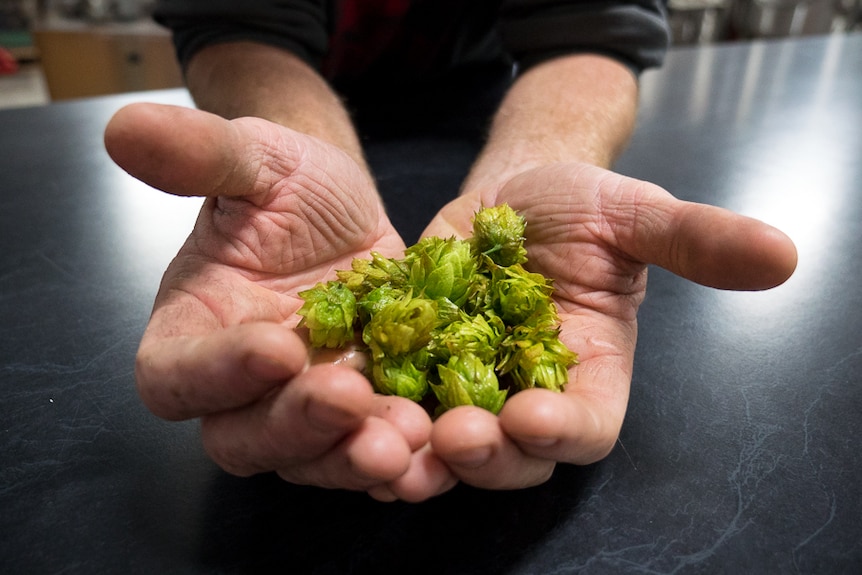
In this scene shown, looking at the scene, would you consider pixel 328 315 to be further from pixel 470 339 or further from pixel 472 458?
pixel 472 458

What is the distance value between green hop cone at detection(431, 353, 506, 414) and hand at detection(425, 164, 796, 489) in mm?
70

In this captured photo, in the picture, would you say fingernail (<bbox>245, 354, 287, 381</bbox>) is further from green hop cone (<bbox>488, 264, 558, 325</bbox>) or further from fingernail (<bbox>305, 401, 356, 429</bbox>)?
green hop cone (<bbox>488, 264, 558, 325</bbox>)

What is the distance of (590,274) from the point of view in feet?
3.35

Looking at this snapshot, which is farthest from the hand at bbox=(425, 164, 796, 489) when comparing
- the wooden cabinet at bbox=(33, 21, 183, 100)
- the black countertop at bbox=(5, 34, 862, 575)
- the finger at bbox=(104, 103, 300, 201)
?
the wooden cabinet at bbox=(33, 21, 183, 100)

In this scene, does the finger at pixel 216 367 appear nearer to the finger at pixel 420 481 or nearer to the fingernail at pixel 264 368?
the fingernail at pixel 264 368

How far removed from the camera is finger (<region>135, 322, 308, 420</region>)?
67cm

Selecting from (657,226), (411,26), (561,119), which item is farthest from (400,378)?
(411,26)

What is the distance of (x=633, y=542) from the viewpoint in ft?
2.61

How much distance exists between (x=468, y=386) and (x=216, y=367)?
0.28 meters

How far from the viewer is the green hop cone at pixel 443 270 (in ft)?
3.10

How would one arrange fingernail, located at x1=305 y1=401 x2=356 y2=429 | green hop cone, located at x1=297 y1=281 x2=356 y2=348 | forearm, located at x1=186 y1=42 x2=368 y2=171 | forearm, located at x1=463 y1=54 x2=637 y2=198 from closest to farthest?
fingernail, located at x1=305 y1=401 x2=356 y2=429 → green hop cone, located at x1=297 y1=281 x2=356 y2=348 → forearm, located at x1=463 y1=54 x2=637 y2=198 → forearm, located at x1=186 y1=42 x2=368 y2=171

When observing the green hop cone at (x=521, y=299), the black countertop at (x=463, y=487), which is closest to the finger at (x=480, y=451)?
the black countertop at (x=463, y=487)

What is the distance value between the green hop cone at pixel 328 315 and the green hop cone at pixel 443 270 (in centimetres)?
10

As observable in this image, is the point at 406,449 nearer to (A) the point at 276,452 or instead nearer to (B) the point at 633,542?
(A) the point at 276,452
